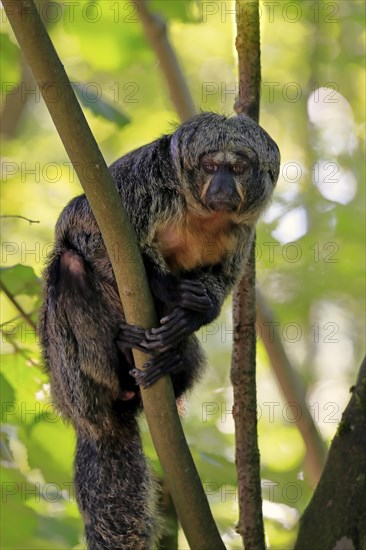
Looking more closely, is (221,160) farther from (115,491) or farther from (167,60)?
(115,491)

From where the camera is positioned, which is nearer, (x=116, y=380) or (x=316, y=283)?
(x=116, y=380)

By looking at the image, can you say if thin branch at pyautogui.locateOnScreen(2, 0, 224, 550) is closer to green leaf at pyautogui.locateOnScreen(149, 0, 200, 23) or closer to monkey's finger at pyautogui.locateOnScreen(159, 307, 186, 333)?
monkey's finger at pyautogui.locateOnScreen(159, 307, 186, 333)

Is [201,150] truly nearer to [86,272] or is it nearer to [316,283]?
[86,272]

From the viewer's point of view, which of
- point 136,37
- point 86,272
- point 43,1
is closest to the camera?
point 86,272

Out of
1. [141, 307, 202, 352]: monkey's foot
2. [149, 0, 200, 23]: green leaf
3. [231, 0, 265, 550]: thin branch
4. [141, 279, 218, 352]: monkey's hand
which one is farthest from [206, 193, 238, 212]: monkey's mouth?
[149, 0, 200, 23]: green leaf

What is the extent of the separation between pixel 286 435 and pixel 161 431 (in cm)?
648

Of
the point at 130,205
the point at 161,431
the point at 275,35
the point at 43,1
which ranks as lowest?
the point at 161,431

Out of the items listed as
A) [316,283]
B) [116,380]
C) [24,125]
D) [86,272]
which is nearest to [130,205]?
[86,272]

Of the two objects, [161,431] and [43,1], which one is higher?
[43,1]

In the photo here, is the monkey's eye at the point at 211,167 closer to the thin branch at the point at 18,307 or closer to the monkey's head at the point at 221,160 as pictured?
the monkey's head at the point at 221,160

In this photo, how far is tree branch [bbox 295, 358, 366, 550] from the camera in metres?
4.64

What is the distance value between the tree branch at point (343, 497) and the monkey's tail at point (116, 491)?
5.32ft

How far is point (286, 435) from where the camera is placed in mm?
11133

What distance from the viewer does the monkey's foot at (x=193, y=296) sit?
567 cm
